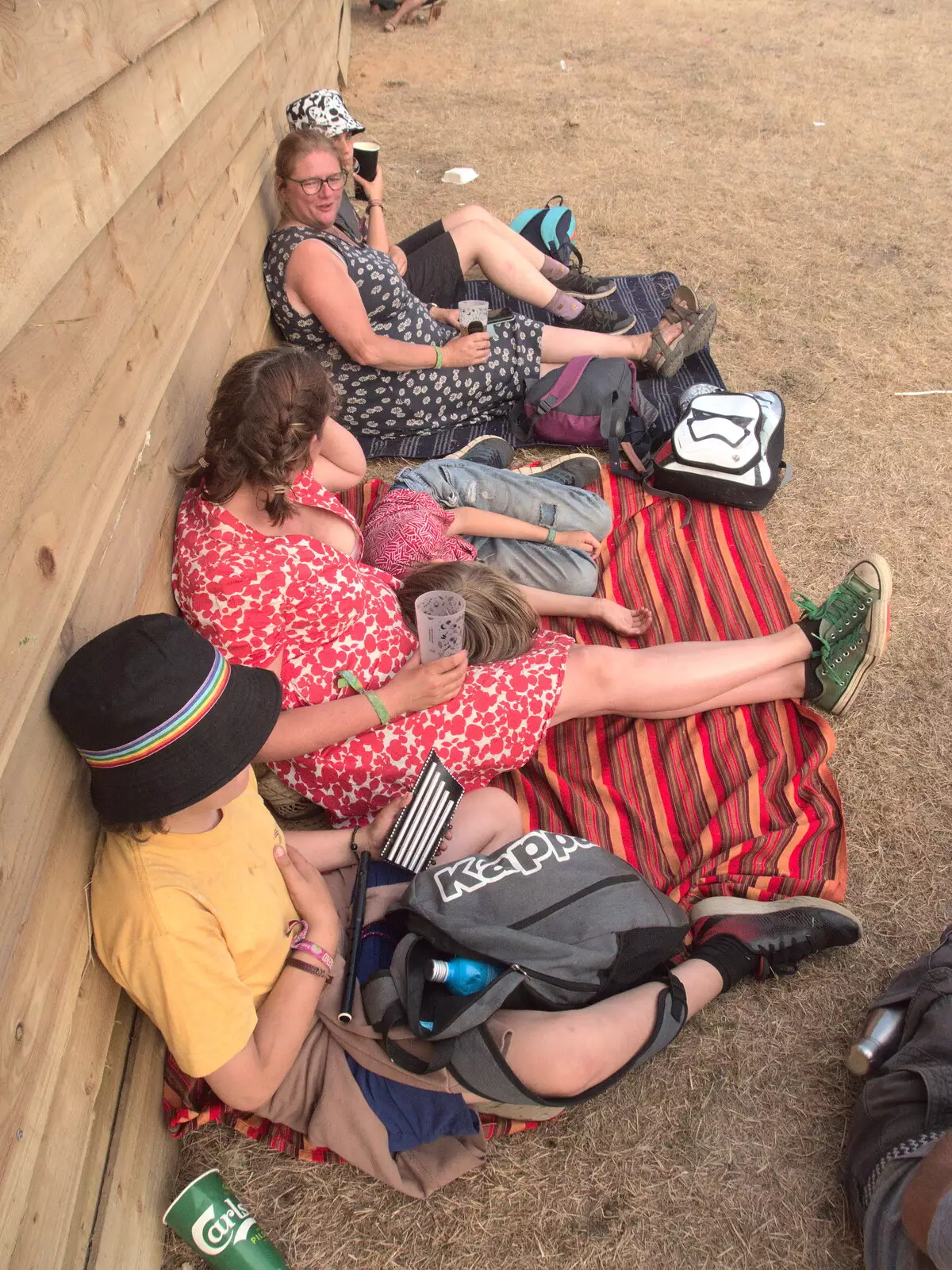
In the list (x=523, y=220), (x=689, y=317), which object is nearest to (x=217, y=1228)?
(x=689, y=317)

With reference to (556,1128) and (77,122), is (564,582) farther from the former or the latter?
(77,122)

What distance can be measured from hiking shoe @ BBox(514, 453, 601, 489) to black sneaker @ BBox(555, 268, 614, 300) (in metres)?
1.58

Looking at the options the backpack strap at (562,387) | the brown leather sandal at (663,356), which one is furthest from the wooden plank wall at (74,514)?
the brown leather sandal at (663,356)

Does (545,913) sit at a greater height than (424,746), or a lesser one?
lesser

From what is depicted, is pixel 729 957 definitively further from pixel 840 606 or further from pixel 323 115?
pixel 323 115

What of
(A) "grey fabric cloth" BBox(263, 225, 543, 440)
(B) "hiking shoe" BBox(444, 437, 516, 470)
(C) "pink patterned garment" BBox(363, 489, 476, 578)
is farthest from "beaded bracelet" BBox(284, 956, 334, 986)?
(A) "grey fabric cloth" BBox(263, 225, 543, 440)

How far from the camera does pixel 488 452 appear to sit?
11.9 ft

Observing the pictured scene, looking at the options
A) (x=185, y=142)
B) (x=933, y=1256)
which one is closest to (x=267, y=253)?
(x=185, y=142)

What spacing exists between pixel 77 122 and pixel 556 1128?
246 centimetres

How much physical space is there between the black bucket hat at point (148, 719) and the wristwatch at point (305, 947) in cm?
47

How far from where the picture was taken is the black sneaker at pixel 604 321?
178 inches

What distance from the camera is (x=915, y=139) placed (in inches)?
267

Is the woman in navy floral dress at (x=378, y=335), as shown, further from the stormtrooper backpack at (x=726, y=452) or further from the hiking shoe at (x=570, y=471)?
the stormtrooper backpack at (x=726, y=452)

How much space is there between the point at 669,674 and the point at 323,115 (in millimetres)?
3136
